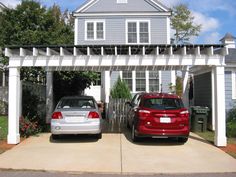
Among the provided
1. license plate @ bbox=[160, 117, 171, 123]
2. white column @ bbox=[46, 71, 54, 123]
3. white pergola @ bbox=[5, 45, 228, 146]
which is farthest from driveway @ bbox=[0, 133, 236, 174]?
white column @ bbox=[46, 71, 54, 123]

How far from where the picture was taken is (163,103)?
12320mm

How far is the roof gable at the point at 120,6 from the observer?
26.6m

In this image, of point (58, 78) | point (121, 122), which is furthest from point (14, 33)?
point (121, 122)

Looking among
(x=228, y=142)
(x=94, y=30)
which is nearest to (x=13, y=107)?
(x=228, y=142)

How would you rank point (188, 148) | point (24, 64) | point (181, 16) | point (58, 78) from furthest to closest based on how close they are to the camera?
point (181, 16) < point (58, 78) < point (24, 64) < point (188, 148)

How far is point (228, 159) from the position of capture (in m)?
10.3

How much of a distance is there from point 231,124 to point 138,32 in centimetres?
1317

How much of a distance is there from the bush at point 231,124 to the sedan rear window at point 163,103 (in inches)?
121

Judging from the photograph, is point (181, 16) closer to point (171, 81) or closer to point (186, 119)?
point (171, 81)

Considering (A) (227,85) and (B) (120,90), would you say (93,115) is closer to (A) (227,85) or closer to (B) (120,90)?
(A) (227,85)

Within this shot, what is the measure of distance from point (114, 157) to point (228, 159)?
2979 millimetres

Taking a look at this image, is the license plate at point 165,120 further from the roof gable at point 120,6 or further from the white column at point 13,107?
the roof gable at point 120,6

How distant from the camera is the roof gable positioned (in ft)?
87.4

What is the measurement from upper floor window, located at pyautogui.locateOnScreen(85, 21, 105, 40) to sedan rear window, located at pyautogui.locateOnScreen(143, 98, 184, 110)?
14997 mm
